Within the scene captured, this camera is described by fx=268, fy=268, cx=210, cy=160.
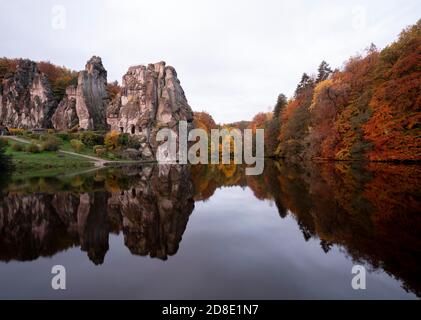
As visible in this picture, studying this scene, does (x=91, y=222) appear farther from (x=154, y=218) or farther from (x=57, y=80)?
(x=57, y=80)

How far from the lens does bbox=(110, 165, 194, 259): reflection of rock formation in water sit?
8.09 m

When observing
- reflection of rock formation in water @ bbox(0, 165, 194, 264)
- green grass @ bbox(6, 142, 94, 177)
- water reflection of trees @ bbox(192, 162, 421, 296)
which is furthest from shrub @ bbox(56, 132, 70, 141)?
water reflection of trees @ bbox(192, 162, 421, 296)

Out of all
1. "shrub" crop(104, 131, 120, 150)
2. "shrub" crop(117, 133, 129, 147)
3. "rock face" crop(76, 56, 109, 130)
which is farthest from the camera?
"rock face" crop(76, 56, 109, 130)

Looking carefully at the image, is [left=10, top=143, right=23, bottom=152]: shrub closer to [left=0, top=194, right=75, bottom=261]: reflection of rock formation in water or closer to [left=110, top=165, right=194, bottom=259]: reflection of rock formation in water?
[left=0, top=194, right=75, bottom=261]: reflection of rock formation in water

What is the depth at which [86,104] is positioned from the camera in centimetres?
6178

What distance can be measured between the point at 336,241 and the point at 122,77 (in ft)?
213

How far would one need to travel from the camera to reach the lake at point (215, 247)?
18.0 ft

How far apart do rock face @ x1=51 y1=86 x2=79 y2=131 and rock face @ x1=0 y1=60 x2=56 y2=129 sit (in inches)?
147

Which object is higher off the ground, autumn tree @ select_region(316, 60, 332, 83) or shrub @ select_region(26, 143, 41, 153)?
autumn tree @ select_region(316, 60, 332, 83)

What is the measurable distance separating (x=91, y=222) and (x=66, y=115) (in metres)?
61.2

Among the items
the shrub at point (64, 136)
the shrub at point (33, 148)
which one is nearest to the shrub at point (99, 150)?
the shrub at point (64, 136)

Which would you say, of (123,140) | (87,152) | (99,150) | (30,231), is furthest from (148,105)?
(30,231)
